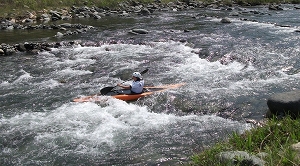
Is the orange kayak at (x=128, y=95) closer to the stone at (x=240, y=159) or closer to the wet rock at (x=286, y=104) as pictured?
the wet rock at (x=286, y=104)

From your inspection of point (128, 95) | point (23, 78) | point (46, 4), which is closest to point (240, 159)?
point (128, 95)

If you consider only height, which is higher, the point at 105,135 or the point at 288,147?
the point at 288,147

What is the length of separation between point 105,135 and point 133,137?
0.65m

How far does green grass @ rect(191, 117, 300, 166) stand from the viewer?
4.12 metres

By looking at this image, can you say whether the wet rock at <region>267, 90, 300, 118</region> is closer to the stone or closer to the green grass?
the green grass

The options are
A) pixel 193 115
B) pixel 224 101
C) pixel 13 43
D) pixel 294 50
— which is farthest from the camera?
pixel 13 43

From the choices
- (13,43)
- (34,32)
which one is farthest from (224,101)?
(34,32)

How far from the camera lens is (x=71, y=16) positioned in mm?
25594

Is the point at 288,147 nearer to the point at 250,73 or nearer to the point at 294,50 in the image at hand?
the point at 250,73

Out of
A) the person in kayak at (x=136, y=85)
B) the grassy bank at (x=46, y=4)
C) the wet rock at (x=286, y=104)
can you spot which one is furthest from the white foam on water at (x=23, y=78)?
the grassy bank at (x=46, y=4)

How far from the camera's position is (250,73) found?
11.5m

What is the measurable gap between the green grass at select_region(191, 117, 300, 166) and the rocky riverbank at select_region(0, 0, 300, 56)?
1289 cm

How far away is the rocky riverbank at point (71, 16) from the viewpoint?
16219 millimetres

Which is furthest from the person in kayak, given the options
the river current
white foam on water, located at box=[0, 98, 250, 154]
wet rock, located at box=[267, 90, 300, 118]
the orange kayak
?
wet rock, located at box=[267, 90, 300, 118]
